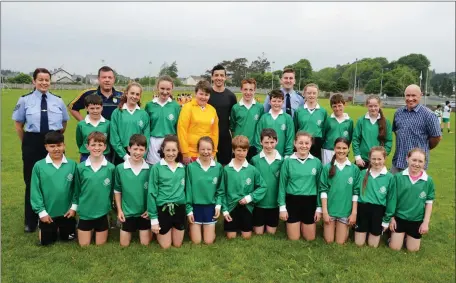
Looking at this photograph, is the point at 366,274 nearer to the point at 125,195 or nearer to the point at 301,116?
the point at 301,116

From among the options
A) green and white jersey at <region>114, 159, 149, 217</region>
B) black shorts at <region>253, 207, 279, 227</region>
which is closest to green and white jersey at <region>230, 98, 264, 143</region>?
black shorts at <region>253, 207, 279, 227</region>

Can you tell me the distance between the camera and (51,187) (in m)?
5.21

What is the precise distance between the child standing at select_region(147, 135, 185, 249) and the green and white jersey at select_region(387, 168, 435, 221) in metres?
3.08

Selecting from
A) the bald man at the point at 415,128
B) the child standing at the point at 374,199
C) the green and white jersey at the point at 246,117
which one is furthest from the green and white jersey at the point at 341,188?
the green and white jersey at the point at 246,117

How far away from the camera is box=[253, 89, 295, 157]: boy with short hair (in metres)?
6.12

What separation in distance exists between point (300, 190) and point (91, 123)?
3332mm

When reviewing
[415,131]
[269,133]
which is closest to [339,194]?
[269,133]

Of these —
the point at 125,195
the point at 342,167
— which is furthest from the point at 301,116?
the point at 125,195

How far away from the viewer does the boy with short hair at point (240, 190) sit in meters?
5.61

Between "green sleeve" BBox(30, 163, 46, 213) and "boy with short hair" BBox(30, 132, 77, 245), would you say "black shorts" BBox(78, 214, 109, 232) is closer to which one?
"boy with short hair" BBox(30, 132, 77, 245)

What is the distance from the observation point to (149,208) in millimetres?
5184

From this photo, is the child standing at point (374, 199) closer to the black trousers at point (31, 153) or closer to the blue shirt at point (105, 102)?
the blue shirt at point (105, 102)

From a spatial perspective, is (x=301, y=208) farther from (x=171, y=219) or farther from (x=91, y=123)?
(x=91, y=123)

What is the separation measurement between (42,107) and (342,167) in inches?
183
